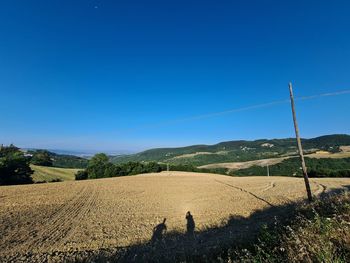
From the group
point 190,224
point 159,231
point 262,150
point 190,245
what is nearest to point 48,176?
point 190,224

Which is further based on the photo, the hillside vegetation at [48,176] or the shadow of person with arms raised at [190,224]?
the hillside vegetation at [48,176]

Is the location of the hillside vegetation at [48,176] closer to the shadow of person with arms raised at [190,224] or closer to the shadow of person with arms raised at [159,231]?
the shadow of person with arms raised at [190,224]

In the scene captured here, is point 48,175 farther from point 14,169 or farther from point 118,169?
point 118,169

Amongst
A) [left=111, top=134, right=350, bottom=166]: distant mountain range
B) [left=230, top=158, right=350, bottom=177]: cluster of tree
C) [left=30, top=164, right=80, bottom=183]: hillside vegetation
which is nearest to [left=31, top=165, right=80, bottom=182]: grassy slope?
[left=30, top=164, right=80, bottom=183]: hillside vegetation

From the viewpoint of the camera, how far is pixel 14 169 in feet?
179

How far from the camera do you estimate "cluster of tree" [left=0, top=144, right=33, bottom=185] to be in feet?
172

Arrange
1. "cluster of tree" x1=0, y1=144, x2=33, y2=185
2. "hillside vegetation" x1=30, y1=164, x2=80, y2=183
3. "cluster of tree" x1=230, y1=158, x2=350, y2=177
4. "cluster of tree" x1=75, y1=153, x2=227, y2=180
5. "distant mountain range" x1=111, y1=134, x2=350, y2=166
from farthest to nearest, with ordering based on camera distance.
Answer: "distant mountain range" x1=111, y1=134, x2=350, y2=166 → "cluster of tree" x1=230, y1=158, x2=350, y2=177 → "cluster of tree" x1=75, y1=153, x2=227, y2=180 → "hillside vegetation" x1=30, y1=164, x2=80, y2=183 → "cluster of tree" x1=0, y1=144, x2=33, y2=185

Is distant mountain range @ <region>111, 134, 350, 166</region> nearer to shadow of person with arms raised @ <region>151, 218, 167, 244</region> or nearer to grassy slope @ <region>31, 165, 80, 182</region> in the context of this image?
grassy slope @ <region>31, 165, 80, 182</region>

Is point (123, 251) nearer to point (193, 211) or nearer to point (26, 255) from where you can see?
point (26, 255)

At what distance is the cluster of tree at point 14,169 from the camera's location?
172 feet

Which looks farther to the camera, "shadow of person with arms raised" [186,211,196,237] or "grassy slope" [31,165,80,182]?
"grassy slope" [31,165,80,182]

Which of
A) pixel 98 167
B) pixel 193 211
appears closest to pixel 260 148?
pixel 98 167

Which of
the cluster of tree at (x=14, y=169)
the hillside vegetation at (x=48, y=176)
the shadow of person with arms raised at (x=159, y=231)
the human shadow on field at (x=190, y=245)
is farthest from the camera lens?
the hillside vegetation at (x=48, y=176)

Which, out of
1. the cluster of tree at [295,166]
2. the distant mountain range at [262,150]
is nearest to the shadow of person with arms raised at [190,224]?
the cluster of tree at [295,166]
